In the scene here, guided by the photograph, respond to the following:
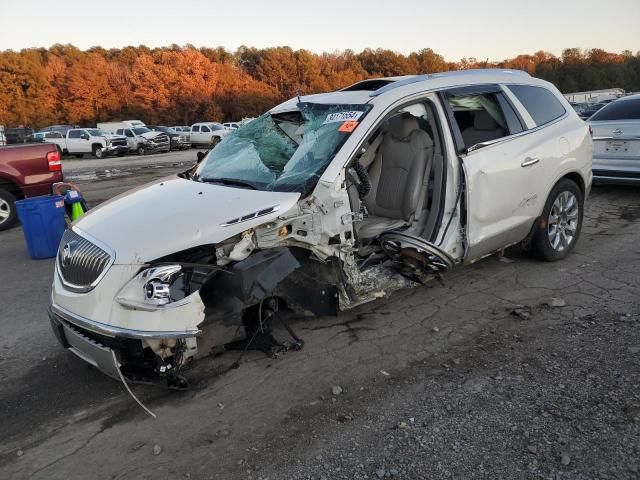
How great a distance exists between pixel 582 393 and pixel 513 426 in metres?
0.56

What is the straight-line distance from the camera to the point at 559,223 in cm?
541

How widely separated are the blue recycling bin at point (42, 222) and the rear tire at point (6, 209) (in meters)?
2.29

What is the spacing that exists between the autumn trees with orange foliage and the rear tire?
45.9 m

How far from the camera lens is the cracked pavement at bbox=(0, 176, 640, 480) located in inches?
102

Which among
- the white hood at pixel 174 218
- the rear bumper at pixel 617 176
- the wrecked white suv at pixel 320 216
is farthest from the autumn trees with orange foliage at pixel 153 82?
the white hood at pixel 174 218

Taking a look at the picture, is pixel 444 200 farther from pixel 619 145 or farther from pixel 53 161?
pixel 53 161

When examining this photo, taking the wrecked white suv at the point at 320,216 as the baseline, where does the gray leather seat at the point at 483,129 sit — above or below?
above

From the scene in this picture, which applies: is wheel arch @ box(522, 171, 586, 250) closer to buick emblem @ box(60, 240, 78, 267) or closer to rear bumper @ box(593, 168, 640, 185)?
rear bumper @ box(593, 168, 640, 185)

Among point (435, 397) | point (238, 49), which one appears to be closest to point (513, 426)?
point (435, 397)

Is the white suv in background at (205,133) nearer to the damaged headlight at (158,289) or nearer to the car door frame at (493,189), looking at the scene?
the car door frame at (493,189)

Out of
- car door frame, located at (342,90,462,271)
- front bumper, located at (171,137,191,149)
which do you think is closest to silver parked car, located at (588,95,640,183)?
car door frame, located at (342,90,462,271)

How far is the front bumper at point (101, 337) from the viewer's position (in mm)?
2992

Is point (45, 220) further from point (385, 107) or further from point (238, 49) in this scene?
point (238, 49)

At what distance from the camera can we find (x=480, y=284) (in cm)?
495
